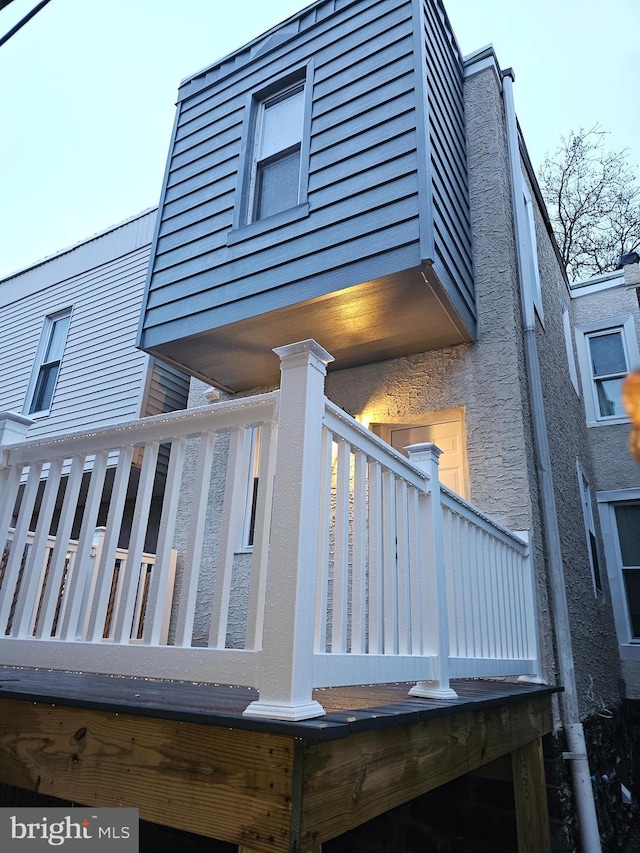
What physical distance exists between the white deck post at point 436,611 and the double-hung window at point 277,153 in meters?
3.44

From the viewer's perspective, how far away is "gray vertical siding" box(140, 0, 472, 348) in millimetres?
4180

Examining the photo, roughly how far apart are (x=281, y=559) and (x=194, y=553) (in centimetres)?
38

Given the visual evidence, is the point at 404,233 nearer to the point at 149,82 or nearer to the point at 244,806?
the point at 244,806

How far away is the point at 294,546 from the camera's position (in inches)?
60.0

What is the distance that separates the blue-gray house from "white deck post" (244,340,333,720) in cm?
241

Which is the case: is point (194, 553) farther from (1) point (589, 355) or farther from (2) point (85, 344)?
(1) point (589, 355)

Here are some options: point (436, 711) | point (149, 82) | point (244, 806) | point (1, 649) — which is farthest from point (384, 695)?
point (149, 82)

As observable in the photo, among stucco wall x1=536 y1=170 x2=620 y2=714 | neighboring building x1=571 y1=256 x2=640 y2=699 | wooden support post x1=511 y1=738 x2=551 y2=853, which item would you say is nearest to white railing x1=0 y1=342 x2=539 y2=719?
wooden support post x1=511 y1=738 x2=551 y2=853

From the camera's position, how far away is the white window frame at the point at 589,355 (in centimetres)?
742

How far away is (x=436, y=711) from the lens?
6.21 ft

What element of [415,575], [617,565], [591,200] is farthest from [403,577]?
[591,200]

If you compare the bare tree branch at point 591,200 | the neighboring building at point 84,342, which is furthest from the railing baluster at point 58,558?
the bare tree branch at point 591,200

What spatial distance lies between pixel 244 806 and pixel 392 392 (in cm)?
378

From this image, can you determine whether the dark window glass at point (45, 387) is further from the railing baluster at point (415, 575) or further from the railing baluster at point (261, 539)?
the railing baluster at point (261, 539)
